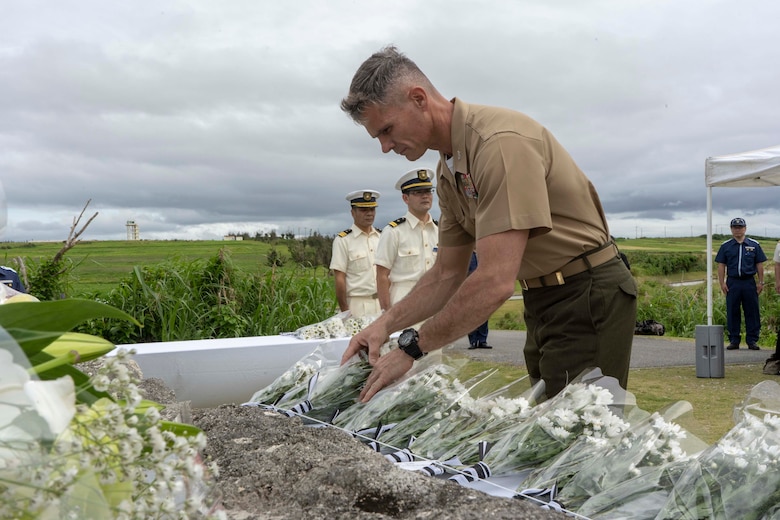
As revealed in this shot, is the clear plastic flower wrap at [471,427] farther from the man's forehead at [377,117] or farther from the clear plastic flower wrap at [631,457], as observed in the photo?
the man's forehead at [377,117]

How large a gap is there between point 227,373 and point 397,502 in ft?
9.10

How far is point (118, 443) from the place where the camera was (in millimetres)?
674

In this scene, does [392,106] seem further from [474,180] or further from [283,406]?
[283,406]

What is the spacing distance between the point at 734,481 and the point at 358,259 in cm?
515

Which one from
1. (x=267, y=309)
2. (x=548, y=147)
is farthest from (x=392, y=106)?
(x=267, y=309)

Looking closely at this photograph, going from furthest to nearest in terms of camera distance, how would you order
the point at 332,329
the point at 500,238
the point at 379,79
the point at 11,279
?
the point at 332,329 → the point at 11,279 → the point at 379,79 → the point at 500,238

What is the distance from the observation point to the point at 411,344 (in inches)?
87.7

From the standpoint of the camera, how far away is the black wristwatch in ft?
7.31

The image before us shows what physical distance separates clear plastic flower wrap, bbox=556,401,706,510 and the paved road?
6325mm

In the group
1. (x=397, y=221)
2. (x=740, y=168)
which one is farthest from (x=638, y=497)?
(x=740, y=168)

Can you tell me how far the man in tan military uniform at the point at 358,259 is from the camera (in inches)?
252

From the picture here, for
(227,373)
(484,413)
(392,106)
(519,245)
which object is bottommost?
(227,373)

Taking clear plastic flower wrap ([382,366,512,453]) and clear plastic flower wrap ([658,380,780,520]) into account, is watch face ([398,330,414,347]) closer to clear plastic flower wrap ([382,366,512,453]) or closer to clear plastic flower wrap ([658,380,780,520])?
clear plastic flower wrap ([382,366,512,453])

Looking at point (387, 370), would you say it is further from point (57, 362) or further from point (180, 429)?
point (57, 362)
